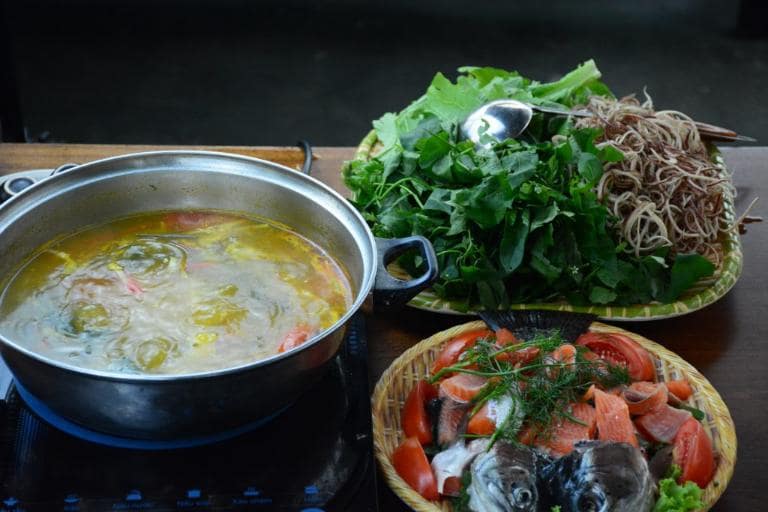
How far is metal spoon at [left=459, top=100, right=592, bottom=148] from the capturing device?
2.32 m

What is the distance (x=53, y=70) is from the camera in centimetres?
514

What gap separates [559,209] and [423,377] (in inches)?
21.5

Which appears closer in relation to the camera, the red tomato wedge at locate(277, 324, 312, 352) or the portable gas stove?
the portable gas stove

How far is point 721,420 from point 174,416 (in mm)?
1033

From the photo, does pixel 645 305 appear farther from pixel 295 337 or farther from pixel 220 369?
pixel 220 369

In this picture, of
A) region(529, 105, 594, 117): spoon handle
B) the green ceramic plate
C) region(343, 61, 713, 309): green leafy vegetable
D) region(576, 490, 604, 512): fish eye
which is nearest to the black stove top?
region(576, 490, 604, 512): fish eye

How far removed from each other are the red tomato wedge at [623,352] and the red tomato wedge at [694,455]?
0.65 feet

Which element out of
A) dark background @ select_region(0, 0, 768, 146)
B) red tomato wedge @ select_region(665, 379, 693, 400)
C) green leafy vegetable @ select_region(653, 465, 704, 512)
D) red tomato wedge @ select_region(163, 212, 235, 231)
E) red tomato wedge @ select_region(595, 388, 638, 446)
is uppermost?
red tomato wedge @ select_region(163, 212, 235, 231)

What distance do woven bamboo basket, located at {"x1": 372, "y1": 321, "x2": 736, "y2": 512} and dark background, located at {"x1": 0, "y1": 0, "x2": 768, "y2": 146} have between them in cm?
303

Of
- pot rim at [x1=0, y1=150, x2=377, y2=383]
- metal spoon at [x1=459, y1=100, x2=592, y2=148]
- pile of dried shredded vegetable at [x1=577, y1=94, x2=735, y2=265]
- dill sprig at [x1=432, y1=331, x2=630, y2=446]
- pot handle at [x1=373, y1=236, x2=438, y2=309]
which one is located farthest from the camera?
metal spoon at [x1=459, y1=100, x2=592, y2=148]

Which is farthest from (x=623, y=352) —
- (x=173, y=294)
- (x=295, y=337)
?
(x=173, y=294)

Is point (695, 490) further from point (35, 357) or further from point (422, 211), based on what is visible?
point (35, 357)

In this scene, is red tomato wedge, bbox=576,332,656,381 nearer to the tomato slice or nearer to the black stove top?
the tomato slice

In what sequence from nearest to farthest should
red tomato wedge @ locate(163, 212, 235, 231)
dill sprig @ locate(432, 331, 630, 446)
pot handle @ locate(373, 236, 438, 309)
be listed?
1. pot handle @ locate(373, 236, 438, 309)
2. dill sprig @ locate(432, 331, 630, 446)
3. red tomato wedge @ locate(163, 212, 235, 231)
